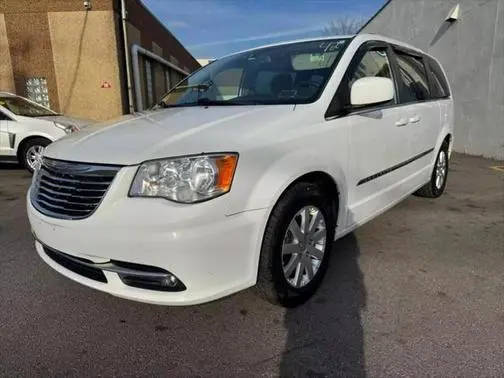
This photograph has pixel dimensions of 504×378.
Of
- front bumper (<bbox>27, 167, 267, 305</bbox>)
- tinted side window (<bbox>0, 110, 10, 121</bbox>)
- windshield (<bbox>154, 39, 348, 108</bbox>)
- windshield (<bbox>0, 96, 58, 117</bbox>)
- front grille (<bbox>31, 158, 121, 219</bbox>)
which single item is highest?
windshield (<bbox>154, 39, 348, 108</bbox>)

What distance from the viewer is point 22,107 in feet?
27.4

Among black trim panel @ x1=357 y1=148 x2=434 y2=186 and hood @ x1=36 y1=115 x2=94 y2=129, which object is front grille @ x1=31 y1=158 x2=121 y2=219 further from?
hood @ x1=36 y1=115 x2=94 y2=129

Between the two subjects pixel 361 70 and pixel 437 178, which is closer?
pixel 361 70

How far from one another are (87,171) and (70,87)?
42.8 ft

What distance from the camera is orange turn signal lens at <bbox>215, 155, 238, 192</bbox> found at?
209 cm

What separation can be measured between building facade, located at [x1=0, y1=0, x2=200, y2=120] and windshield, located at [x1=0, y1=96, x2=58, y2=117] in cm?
507

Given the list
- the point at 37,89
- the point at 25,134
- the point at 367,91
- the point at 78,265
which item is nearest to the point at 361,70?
the point at 367,91

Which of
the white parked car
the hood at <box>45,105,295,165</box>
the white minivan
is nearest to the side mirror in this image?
the white minivan

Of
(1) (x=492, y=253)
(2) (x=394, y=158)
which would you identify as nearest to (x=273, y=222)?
(2) (x=394, y=158)

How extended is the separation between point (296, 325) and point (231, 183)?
100 cm

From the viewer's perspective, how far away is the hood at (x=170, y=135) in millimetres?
2158

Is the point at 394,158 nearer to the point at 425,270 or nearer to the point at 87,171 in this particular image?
the point at 425,270

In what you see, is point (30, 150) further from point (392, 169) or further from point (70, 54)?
point (70, 54)

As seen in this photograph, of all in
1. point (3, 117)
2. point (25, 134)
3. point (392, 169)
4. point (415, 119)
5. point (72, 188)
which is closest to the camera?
point (72, 188)
